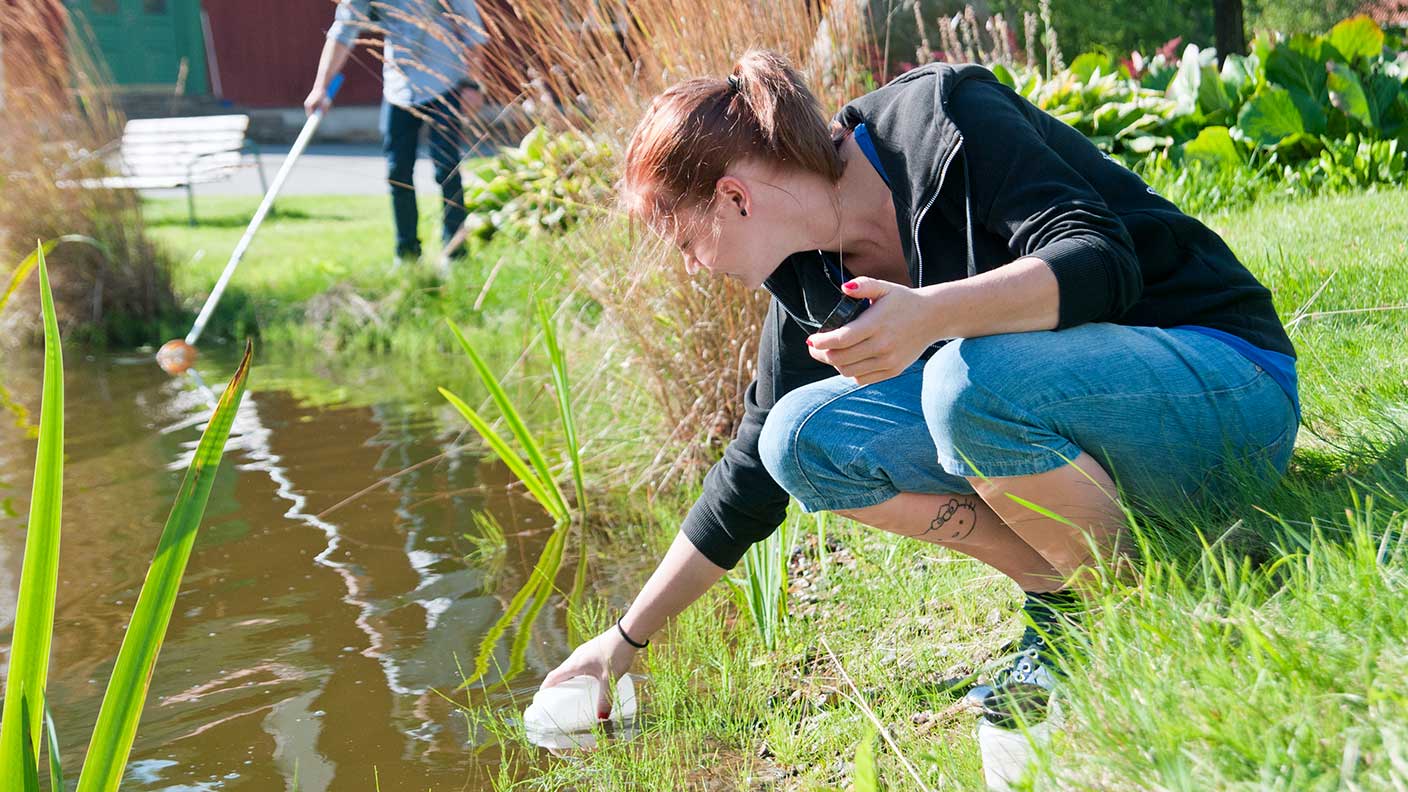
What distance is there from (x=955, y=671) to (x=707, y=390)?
1.39m

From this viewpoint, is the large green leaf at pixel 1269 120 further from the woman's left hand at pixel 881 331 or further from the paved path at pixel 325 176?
the paved path at pixel 325 176

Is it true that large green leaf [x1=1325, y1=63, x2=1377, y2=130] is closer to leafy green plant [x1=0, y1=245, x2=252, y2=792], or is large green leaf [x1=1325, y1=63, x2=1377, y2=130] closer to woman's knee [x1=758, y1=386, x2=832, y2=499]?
woman's knee [x1=758, y1=386, x2=832, y2=499]

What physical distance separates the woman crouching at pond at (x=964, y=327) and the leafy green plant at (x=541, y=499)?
2.18ft

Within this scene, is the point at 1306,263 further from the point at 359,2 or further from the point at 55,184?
the point at 55,184

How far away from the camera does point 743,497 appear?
211 cm

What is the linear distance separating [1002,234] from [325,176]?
11586mm

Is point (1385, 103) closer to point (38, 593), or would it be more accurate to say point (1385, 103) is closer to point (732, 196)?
point (732, 196)

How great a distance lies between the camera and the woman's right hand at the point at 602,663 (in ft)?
7.07

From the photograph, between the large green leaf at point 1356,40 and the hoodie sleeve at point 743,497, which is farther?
the large green leaf at point 1356,40

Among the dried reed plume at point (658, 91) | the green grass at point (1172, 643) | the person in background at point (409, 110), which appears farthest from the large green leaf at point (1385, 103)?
the person in background at point (409, 110)

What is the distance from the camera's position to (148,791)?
7.24 ft

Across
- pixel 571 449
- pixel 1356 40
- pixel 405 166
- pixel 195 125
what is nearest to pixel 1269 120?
pixel 1356 40

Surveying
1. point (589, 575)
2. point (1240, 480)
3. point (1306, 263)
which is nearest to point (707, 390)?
point (589, 575)

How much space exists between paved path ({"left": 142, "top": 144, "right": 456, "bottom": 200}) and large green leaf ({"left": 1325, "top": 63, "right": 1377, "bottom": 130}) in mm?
6243
